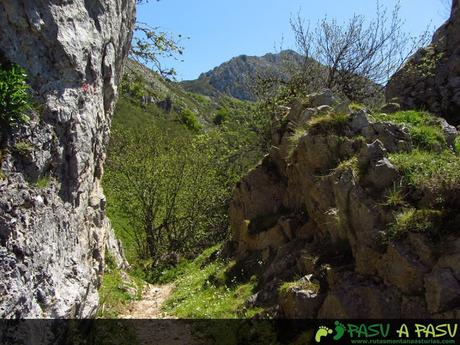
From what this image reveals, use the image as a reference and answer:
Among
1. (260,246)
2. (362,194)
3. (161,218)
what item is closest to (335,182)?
(362,194)

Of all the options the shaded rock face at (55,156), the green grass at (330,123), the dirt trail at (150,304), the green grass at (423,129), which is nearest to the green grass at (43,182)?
the shaded rock face at (55,156)

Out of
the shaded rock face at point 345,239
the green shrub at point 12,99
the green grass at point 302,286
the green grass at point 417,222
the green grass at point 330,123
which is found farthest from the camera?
the green grass at point 330,123

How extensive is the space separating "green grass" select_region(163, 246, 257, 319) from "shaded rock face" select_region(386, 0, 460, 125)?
10209mm

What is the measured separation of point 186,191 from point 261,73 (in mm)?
9133

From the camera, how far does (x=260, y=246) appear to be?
15812 millimetres

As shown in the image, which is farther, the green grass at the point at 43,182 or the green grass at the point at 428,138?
the green grass at the point at 428,138

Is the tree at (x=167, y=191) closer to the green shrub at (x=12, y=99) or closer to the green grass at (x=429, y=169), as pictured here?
the green grass at (x=429, y=169)

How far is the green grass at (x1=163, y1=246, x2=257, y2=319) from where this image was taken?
13344mm

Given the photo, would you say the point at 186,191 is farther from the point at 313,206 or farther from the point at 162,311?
the point at 313,206

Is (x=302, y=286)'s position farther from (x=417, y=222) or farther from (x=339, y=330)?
(x=417, y=222)

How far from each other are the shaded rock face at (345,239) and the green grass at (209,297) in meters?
0.72

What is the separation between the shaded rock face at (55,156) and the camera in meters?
7.84

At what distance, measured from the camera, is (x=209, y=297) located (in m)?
15.0

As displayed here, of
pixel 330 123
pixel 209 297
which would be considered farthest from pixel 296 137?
pixel 209 297
